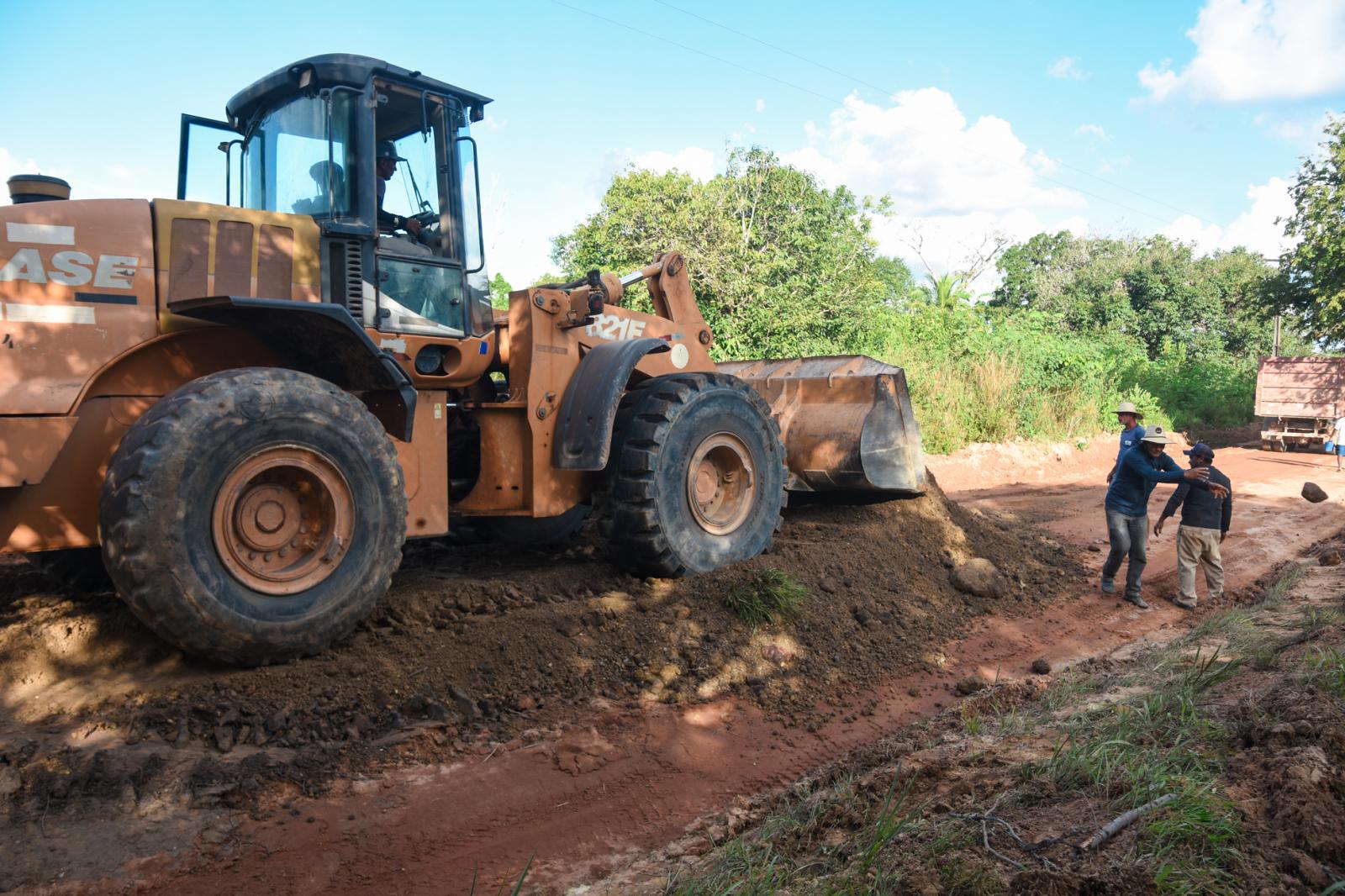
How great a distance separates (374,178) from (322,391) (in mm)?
1424

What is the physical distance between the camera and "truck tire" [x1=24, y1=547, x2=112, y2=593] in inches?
202

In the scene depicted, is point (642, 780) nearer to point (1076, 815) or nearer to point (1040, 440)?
point (1076, 815)

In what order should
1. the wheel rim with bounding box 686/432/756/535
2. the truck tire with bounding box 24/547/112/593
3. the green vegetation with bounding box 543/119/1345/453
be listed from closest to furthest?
the truck tire with bounding box 24/547/112/593 < the wheel rim with bounding box 686/432/756/535 < the green vegetation with bounding box 543/119/1345/453

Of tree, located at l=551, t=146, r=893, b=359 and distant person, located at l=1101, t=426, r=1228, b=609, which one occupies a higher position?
tree, located at l=551, t=146, r=893, b=359

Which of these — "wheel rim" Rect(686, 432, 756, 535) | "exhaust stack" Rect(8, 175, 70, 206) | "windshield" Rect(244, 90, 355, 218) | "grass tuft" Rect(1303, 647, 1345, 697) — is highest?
"windshield" Rect(244, 90, 355, 218)

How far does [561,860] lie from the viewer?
3.69m

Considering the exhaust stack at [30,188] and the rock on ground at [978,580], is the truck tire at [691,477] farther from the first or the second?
the exhaust stack at [30,188]

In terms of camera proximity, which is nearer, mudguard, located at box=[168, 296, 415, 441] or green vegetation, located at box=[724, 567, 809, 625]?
mudguard, located at box=[168, 296, 415, 441]

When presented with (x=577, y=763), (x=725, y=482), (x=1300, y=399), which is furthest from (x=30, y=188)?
(x=1300, y=399)

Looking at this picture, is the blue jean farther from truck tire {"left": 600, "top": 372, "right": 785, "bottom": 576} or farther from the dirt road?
truck tire {"left": 600, "top": 372, "right": 785, "bottom": 576}

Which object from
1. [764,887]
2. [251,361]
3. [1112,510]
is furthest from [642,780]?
[1112,510]

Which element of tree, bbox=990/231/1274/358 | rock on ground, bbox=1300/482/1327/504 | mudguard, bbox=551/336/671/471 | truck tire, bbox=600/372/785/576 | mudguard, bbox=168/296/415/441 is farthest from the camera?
tree, bbox=990/231/1274/358

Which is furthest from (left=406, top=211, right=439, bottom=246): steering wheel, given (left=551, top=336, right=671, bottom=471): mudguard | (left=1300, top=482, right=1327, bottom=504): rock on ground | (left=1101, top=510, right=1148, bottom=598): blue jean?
(left=1300, top=482, right=1327, bottom=504): rock on ground

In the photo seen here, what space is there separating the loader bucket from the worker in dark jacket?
88.7 inches
